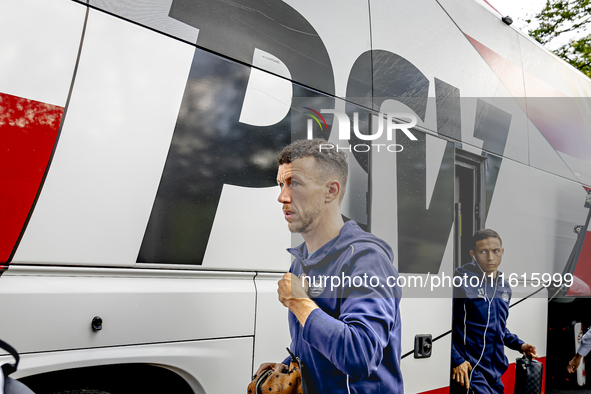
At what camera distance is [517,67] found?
4.83 metres

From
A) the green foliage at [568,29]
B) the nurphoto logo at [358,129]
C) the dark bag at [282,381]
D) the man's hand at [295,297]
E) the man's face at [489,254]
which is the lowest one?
the dark bag at [282,381]

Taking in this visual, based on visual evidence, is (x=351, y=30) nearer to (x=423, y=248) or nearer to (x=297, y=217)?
(x=297, y=217)

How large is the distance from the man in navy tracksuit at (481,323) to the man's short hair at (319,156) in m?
1.53

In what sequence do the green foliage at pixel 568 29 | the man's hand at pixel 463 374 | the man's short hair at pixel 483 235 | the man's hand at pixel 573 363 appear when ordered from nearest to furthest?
the man's hand at pixel 463 374
the man's short hair at pixel 483 235
the man's hand at pixel 573 363
the green foliage at pixel 568 29

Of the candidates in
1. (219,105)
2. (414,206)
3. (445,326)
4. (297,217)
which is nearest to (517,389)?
(445,326)

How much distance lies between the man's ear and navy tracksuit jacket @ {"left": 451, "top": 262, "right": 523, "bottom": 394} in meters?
1.50

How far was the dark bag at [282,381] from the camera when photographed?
2.67 meters

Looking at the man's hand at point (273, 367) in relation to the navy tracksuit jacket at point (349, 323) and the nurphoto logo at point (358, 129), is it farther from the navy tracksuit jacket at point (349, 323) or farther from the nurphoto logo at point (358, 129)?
the nurphoto logo at point (358, 129)

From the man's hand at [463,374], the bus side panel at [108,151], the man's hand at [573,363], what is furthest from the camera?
the man's hand at [573,363]

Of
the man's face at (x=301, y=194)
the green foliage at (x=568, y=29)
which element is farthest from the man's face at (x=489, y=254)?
the green foliage at (x=568, y=29)

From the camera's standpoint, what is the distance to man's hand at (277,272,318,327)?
263 centimetres

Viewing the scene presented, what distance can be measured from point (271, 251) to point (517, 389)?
9.75 feet

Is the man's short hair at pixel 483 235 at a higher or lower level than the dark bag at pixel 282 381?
higher

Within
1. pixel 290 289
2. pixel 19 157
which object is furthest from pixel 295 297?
pixel 19 157
